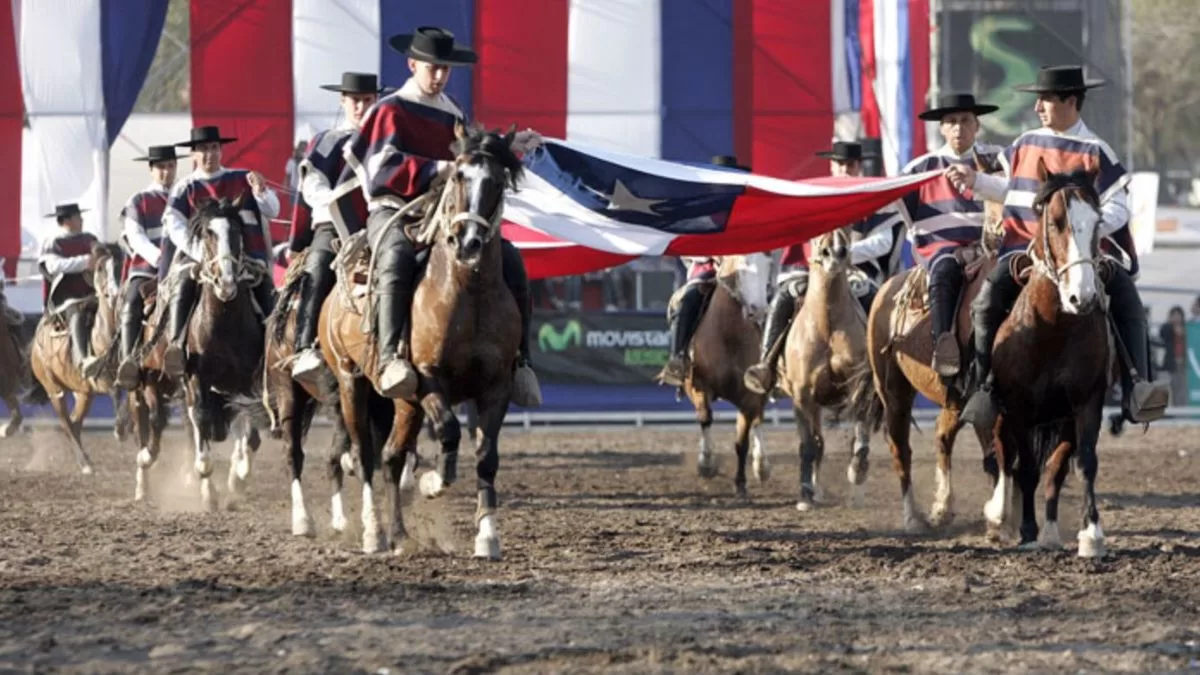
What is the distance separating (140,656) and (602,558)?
378cm

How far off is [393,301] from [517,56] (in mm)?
15288

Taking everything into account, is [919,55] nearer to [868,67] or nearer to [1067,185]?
[868,67]

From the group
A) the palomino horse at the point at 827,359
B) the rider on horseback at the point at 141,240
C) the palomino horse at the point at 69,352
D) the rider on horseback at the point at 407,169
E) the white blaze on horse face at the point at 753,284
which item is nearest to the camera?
the rider on horseback at the point at 407,169

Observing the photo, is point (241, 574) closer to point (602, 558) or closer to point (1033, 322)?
point (602, 558)

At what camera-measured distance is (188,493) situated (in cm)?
1636

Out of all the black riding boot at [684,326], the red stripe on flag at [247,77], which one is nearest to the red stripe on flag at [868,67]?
the red stripe on flag at [247,77]

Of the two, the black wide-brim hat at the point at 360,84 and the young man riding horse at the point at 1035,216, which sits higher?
the black wide-brim hat at the point at 360,84

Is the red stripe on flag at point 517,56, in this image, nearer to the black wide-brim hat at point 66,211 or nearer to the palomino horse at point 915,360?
the black wide-brim hat at point 66,211

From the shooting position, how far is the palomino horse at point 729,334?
58.4ft

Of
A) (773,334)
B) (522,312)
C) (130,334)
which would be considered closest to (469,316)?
(522,312)

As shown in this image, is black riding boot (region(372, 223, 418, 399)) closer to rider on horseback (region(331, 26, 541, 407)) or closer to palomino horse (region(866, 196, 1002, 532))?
rider on horseback (region(331, 26, 541, 407))

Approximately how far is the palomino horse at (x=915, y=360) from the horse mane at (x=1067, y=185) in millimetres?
1374

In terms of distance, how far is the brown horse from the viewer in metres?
21.7

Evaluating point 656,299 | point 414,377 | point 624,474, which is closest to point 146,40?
point 656,299
